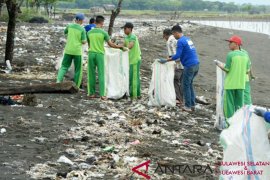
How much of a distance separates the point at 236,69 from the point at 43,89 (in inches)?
156

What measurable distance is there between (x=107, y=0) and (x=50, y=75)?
400ft

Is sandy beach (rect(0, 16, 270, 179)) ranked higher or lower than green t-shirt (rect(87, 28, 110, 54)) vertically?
lower

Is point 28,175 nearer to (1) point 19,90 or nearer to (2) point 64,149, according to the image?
(2) point 64,149

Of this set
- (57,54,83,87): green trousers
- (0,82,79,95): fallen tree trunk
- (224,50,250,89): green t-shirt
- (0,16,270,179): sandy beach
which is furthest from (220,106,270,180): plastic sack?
(57,54,83,87): green trousers

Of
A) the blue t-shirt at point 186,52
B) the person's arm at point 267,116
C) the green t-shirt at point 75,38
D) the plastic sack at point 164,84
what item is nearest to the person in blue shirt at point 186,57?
the blue t-shirt at point 186,52

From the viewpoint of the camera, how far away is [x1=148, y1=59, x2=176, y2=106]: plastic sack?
1077 cm

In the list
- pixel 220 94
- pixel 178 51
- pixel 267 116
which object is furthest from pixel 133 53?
pixel 267 116

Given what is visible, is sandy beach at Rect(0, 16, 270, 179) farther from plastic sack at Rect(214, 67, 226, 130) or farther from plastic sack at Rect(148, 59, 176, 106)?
plastic sack at Rect(214, 67, 226, 130)

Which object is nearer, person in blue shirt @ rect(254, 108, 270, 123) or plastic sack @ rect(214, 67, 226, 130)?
person in blue shirt @ rect(254, 108, 270, 123)

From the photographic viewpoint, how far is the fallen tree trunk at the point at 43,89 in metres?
10.3

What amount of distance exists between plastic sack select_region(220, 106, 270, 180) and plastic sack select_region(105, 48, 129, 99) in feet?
21.4

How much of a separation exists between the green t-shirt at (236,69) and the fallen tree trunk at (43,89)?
3.54 meters

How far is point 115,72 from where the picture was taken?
37.6 ft

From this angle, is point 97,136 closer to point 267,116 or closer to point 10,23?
point 267,116
